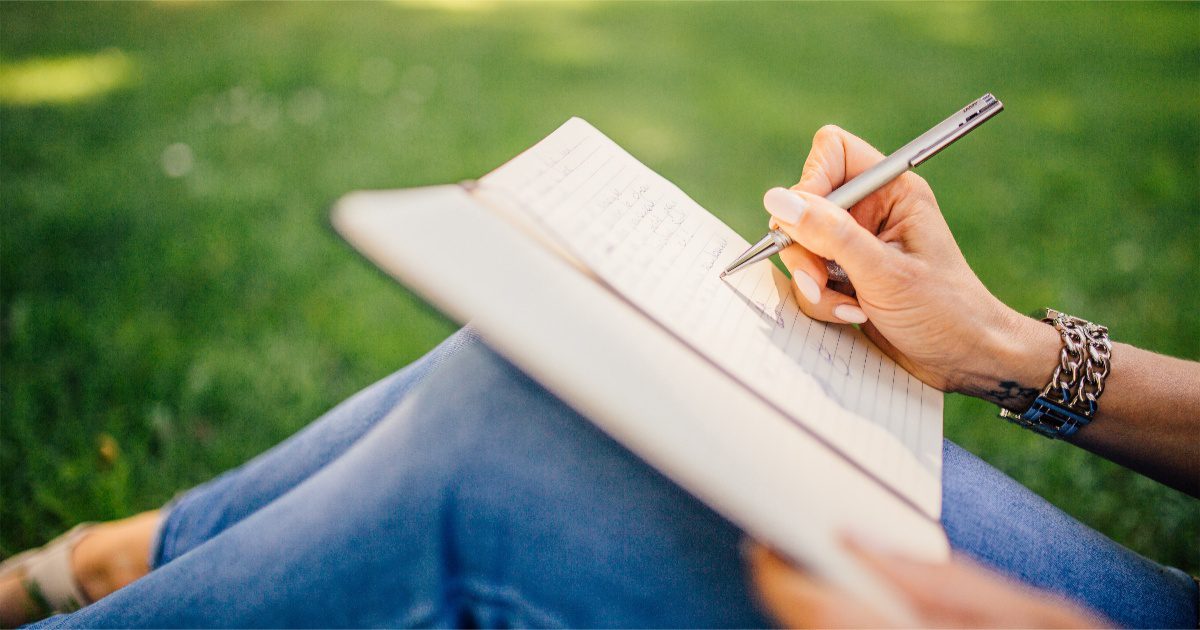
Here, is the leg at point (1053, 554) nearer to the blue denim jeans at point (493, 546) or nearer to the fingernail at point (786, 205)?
the blue denim jeans at point (493, 546)

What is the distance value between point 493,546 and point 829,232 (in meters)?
0.51

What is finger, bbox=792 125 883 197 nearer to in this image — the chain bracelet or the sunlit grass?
the chain bracelet

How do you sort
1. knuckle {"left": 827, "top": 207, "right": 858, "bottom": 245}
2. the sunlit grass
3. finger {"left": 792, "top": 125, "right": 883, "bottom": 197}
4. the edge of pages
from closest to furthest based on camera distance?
the edge of pages, knuckle {"left": 827, "top": 207, "right": 858, "bottom": 245}, finger {"left": 792, "top": 125, "right": 883, "bottom": 197}, the sunlit grass

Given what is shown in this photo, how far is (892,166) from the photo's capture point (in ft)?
3.07

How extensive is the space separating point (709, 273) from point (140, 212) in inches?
84.1

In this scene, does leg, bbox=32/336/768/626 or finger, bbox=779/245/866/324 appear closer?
leg, bbox=32/336/768/626

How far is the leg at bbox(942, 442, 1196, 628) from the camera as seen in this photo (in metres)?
0.77

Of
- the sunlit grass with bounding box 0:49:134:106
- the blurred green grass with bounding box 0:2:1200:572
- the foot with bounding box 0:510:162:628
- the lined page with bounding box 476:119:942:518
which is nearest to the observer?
the lined page with bounding box 476:119:942:518

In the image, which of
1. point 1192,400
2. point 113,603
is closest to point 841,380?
point 1192,400

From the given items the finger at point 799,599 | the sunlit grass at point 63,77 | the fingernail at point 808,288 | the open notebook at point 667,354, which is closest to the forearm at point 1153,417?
the open notebook at point 667,354

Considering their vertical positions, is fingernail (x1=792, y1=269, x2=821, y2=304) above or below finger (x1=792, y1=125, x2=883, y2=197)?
below

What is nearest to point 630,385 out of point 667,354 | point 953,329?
point 667,354

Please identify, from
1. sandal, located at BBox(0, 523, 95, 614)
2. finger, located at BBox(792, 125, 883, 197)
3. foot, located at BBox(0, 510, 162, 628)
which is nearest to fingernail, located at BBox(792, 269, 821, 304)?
finger, located at BBox(792, 125, 883, 197)

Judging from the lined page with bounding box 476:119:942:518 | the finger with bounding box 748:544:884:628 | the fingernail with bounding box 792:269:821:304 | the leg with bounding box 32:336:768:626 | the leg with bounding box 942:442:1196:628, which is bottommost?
the leg with bounding box 32:336:768:626
